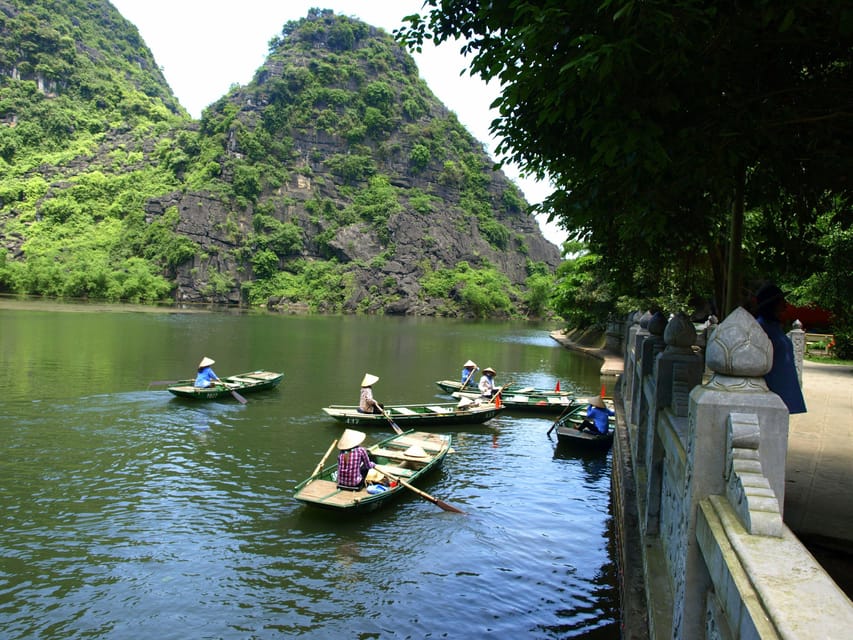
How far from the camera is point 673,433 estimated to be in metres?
5.14

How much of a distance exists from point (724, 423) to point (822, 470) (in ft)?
23.7

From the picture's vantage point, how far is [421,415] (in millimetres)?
19109

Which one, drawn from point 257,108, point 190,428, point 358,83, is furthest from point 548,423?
point 358,83

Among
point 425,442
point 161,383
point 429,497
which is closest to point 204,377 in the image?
point 161,383

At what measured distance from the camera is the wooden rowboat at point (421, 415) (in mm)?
18875

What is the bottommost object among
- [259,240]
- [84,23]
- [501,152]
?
[501,152]

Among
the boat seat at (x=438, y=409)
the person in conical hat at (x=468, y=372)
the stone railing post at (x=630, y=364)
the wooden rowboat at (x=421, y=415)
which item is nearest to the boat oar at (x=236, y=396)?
the wooden rowboat at (x=421, y=415)

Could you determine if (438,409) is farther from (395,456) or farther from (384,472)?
(384,472)

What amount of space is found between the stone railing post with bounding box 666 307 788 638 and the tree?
228 centimetres

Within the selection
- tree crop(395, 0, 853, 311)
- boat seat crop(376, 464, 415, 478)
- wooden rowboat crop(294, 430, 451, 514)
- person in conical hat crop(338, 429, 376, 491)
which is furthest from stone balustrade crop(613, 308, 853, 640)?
boat seat crop(376, 464, 415, 478)

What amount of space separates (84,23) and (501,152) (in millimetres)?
171398

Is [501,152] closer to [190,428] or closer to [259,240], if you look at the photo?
[190,428]

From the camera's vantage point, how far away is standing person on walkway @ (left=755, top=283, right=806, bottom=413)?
16.5ft

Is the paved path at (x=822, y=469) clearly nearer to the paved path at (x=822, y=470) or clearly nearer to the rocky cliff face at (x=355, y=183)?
the paved path at (x=822, y=470)
